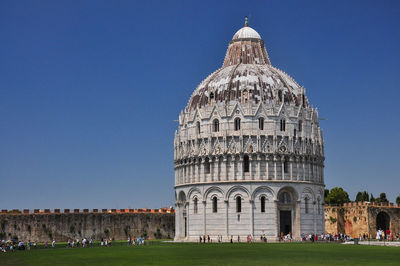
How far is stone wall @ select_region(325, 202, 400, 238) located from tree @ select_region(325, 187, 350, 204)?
2431 cm

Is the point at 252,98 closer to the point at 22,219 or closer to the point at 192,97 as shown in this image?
the point at 192,97

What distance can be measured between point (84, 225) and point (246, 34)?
38.1 metres

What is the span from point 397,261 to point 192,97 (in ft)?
182

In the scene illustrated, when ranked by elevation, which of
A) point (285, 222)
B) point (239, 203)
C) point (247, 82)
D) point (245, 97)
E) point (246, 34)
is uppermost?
point (246, 34)

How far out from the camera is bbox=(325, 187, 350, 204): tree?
135375 mm

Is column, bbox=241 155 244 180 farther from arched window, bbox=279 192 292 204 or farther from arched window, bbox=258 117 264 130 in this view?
arched window, bbox=279 192 292 204

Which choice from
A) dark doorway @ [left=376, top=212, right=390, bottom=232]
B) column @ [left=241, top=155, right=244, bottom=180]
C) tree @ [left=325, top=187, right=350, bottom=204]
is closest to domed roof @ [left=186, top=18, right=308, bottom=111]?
column @ [left=241, top=155, right=244, bottom=180]

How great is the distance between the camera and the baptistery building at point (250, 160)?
85500 millimetres

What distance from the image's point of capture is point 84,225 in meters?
97.8

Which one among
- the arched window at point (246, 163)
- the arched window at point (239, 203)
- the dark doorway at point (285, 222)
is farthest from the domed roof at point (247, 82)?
the dark doorway at point (285, 222)

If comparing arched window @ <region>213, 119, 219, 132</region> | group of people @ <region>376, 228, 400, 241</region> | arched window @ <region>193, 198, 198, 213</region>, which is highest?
arched window @ <region>213, 119, 219, 132</region>

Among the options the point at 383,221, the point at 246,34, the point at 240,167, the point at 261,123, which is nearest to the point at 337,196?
the point at 383,221

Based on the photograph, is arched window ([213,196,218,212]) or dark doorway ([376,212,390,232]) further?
dark doorway ([376,212,390,232])

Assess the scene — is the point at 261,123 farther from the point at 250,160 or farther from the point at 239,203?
the point at 239,203
